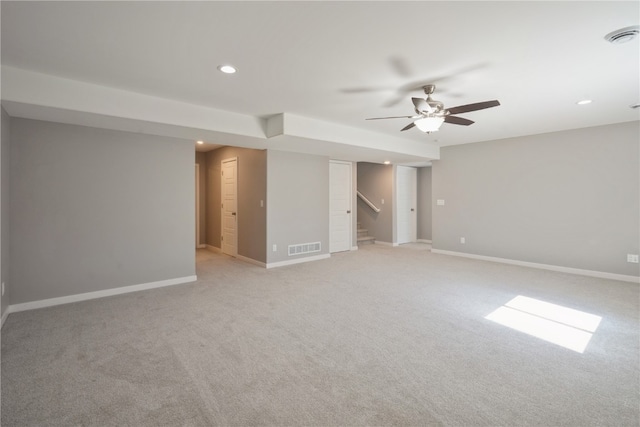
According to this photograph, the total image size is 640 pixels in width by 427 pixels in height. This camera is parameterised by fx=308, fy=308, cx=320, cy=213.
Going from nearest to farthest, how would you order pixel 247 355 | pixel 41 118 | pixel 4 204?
pixel 247 355
pixel 4 204
pixel 41 118

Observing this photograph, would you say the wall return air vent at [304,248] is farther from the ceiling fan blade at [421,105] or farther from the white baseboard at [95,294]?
the ceiling fan blade at [421,105]

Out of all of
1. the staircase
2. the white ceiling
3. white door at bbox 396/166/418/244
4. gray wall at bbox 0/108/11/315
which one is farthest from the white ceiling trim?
the staircase

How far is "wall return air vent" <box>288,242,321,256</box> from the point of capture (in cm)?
614

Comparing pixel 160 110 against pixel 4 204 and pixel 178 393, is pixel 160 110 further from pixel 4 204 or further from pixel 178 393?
pixel 178 393

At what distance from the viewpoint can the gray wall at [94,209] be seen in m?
3.64

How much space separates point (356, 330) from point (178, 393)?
1657 millimetres

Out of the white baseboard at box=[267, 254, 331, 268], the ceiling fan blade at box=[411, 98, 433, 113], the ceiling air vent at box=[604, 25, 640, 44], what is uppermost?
the ceiling air vent at box=[604, 25, 640, 44]

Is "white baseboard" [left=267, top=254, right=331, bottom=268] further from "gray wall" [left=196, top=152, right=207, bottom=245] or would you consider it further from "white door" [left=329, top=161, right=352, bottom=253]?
"gray wall" [left=196, top=152, right=207, bottom=245]

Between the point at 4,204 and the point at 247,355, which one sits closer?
the point at 247,355

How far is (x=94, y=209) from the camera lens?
4.07 meters

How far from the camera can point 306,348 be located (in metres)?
2.71

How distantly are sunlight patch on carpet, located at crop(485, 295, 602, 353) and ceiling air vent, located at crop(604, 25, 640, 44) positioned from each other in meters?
2.53

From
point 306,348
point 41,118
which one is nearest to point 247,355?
point 306,348

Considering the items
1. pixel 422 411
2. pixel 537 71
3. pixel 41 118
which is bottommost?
pixel 422 411
